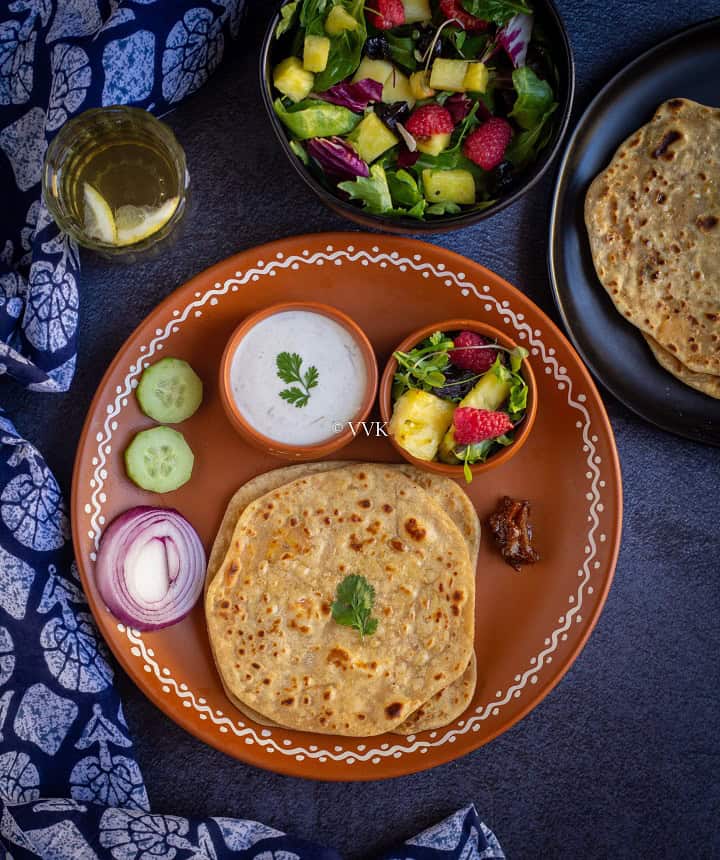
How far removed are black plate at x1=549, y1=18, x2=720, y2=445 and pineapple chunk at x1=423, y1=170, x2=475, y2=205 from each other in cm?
39

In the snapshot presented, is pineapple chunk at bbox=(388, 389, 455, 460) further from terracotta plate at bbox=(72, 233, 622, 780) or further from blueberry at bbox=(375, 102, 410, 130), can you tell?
blueberry at bbox=(375, 102, 410, 130)

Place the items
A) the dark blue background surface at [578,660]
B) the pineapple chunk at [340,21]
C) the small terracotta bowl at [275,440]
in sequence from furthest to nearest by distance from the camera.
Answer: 1. the dark blue background surface at [578,660]
2. the small terracotta bowl at [275,440]
3. the pineapple chunk at [340,21]

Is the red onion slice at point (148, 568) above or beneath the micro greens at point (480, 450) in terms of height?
beneath

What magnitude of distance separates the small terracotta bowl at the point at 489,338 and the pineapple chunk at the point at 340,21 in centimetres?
98

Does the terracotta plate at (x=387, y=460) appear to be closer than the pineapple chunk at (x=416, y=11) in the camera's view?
No

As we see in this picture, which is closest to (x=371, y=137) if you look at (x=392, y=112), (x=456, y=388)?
(x=392, y=112)

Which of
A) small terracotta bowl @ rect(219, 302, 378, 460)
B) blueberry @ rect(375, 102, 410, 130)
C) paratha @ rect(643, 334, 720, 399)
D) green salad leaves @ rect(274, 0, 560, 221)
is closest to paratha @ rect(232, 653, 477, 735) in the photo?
small terracotta bowl @ rect(219, 302, 378, 460)

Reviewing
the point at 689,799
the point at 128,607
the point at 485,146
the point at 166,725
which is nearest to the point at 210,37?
the point at 485,146

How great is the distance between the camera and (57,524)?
2902mm

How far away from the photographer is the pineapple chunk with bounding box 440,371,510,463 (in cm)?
270

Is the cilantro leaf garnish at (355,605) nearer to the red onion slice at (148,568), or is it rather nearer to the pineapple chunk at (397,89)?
the red onion slice at (148,568)

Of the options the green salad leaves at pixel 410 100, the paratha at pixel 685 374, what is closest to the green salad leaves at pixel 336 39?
the green salad leaves at pixel 410 100

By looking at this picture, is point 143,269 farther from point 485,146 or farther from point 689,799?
point 689,799

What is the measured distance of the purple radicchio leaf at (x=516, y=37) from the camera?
2.61m
